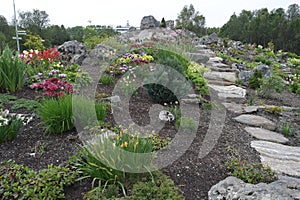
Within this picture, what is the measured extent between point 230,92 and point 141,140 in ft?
13.9

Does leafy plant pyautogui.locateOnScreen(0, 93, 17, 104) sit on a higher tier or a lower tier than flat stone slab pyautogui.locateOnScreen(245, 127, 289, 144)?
higher

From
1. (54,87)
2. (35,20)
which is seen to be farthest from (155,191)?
(35,20)

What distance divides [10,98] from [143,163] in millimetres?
3016

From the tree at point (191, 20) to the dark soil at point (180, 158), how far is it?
60.2ft

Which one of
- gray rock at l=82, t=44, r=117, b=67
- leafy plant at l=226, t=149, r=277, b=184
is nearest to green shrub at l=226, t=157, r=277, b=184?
leafy plant at l=226, t=149, r=277, b=184

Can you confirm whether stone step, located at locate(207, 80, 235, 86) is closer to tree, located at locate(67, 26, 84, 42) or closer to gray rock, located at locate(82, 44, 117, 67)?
gray rock, located at locate(82, 44, 117, 67)

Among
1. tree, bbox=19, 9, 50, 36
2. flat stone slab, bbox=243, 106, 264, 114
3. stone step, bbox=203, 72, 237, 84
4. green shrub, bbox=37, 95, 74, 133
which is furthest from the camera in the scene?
tree, bbox=19, 9, 50, 36

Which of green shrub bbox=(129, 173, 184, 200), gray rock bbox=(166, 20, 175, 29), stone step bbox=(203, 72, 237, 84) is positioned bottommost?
green shrub bbox=(129, 173, 184, 200)

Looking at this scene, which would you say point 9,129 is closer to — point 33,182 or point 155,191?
point 33,182

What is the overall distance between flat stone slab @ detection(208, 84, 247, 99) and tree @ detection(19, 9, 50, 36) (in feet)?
72.7

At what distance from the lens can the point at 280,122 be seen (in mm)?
4500

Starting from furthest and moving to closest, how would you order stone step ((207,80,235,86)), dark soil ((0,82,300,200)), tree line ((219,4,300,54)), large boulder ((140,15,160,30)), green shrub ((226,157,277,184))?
tree line ((219,4,300,54)), large boulder ((140,15,160,30)), stone step ((207,80,235,86)), green shrub ((226,157,277,184)), dark soil ((0,82,300,200))

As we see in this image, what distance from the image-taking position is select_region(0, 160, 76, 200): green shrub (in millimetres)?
2070

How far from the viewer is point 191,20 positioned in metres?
21.4
